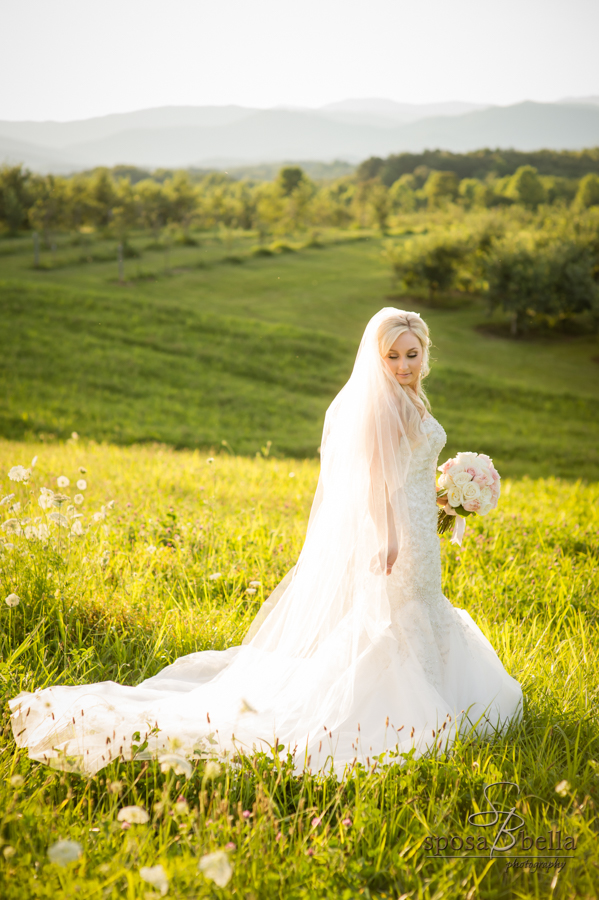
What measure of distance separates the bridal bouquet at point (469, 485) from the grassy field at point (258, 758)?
1.23m

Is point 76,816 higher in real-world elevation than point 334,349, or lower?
lower

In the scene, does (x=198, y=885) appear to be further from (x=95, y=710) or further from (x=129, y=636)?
(x=129, y=636)

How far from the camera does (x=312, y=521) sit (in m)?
3.86

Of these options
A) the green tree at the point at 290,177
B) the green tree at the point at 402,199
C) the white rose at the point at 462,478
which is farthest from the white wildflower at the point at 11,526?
the green tree at the point at 290,177

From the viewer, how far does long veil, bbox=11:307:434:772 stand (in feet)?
9.97

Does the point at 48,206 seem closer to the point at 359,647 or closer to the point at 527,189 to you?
the point at 359,647

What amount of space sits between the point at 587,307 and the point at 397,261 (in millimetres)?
13805

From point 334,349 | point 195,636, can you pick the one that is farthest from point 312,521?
point 334,349

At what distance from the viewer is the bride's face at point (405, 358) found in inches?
141

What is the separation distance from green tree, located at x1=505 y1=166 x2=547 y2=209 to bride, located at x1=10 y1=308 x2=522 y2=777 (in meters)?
86.9

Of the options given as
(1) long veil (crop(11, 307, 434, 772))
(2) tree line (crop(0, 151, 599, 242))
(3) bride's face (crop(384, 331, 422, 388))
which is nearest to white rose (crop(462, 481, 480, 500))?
(1) long veil (crop(11, 307, 434, 772))

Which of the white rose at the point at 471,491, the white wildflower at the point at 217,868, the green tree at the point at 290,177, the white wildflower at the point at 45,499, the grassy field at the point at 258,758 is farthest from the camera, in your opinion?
the green tree at the point at 290,177

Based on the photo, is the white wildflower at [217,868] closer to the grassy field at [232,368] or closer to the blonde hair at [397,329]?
the blonde hair at [397,329]

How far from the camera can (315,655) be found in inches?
141
